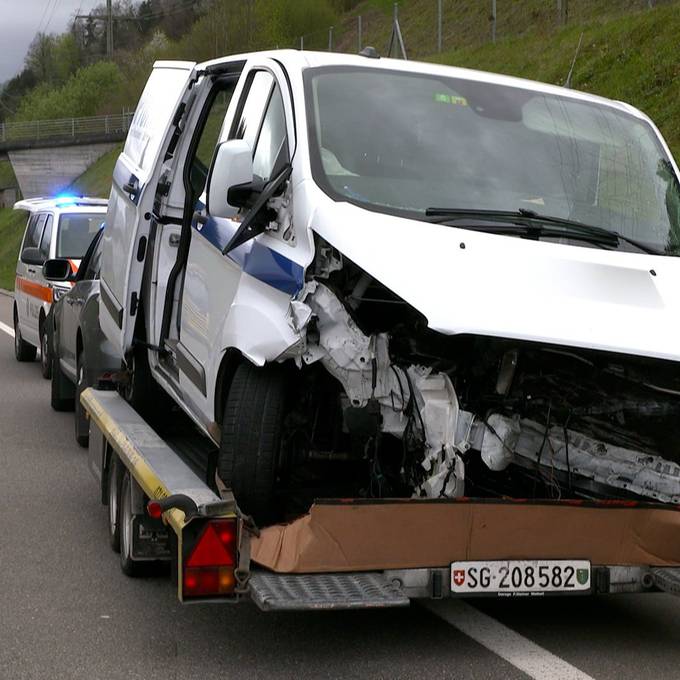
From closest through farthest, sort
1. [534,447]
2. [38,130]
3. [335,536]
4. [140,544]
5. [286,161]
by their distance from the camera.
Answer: [335,536] < [534,447] < [286,161] < [140,544] < [38,130]

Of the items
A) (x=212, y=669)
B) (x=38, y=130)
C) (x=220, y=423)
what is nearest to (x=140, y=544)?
(x=220, y=423)

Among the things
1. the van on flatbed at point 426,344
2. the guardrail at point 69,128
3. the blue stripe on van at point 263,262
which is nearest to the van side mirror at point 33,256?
the van on flatbed at point 426,344

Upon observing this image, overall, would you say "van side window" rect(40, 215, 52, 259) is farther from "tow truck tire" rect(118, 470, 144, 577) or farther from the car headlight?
"tow truck tire" rect(118, 470, 144, 577)

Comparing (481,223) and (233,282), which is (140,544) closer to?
(233,282)

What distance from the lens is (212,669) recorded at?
5398 mm

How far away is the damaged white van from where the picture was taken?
17.4 ft

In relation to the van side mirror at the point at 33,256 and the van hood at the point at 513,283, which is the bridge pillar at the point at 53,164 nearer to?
the van side mirror at the point at 33,256

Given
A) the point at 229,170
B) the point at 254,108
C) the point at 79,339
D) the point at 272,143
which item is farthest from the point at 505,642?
the point at 79,339

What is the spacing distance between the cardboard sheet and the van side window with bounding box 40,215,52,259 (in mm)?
11192

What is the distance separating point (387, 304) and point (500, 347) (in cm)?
54

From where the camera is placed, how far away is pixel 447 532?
5.27m

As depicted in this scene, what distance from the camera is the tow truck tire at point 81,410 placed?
10.2 meters

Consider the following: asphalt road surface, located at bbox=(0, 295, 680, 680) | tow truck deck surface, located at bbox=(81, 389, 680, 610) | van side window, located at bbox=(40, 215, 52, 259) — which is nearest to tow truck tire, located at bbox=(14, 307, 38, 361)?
van side window, located at bbox=(40, 215, 52, 259)

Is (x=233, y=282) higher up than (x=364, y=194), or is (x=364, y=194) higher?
(x=364, y=194)
